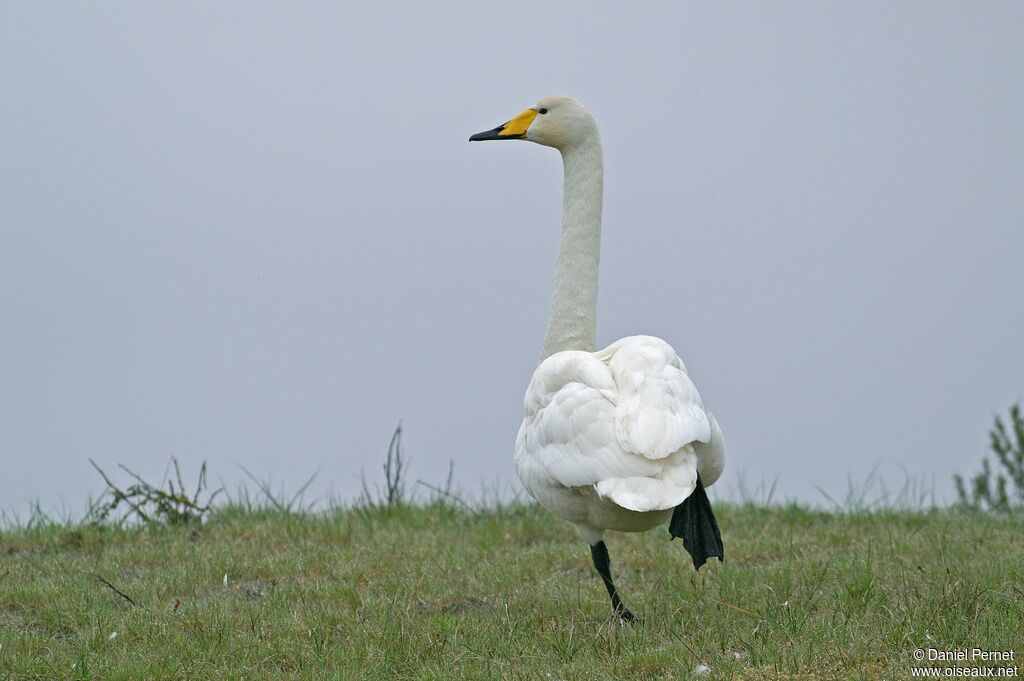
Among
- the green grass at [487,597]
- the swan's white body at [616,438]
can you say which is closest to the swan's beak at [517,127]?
the swan's white body at [616,438]

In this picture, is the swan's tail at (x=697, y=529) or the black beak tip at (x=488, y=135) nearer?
the swan's tail at (x=697, y=529)

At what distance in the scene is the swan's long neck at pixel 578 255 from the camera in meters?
6.21

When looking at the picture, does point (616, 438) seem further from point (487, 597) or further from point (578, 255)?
point (487, 597)

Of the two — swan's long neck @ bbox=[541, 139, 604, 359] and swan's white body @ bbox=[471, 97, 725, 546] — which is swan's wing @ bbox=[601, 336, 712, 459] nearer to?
swan's white body @ bbox=[471, 97, 725, 546]

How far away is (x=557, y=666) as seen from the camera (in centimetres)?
485

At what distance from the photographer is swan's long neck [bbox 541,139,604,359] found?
621 centimetres

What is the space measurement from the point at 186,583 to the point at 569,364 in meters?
2.63

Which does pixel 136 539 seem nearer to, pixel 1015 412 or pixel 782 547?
pixel 782 547

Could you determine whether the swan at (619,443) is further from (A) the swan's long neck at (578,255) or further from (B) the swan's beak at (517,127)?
(B) the swan's beak at (517,127)

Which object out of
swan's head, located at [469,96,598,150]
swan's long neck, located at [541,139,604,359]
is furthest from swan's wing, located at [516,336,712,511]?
swan's head, located at [469,96,598,150]

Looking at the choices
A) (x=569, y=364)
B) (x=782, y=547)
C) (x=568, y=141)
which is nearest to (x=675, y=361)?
(x=569, y=364)

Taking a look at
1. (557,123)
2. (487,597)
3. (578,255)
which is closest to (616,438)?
(578,255)

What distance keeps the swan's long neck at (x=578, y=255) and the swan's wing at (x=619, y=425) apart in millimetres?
647

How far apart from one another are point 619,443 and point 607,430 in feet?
0.31
